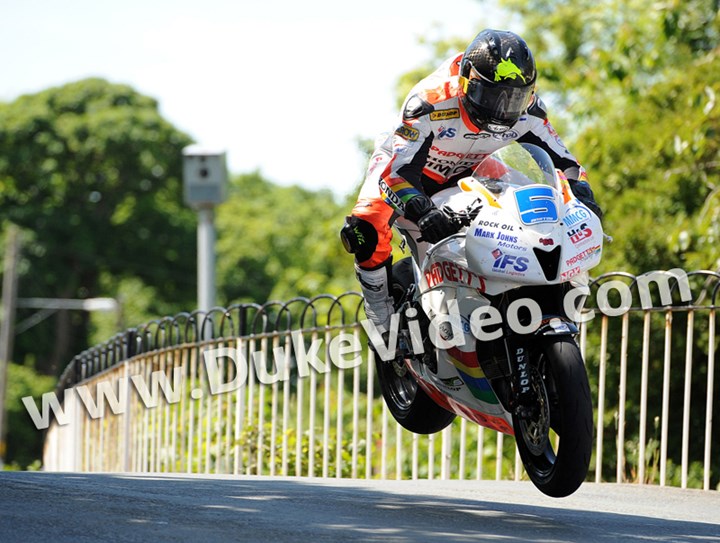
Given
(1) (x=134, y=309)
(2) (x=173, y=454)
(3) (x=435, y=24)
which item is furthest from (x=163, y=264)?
(2) (x=173, y=454)

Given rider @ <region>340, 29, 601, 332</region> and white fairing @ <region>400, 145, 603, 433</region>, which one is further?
rider @ <region>340, 29, 601, 332</region>

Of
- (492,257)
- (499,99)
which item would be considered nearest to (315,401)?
(499,99)

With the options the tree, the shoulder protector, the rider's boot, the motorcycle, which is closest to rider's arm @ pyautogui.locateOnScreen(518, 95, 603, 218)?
the motorcycle

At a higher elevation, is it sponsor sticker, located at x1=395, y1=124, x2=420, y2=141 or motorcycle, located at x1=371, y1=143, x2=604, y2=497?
sponsor sticker, located at x1=395, y1=124, x2=420, y2=141

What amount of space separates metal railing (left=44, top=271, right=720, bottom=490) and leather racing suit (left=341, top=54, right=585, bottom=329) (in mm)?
1992

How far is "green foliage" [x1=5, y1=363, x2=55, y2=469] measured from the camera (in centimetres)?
4006

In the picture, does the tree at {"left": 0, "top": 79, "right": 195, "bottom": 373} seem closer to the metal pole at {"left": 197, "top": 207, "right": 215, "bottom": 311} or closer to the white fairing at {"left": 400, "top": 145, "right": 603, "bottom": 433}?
the metal pole at {"left": 197, "top": 207, "right": 215, "bottom": 311}

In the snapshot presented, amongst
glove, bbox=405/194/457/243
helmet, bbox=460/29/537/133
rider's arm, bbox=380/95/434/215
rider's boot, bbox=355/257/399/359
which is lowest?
rider's boot, bbox=355/257/399/359

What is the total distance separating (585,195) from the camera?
19.2 ft

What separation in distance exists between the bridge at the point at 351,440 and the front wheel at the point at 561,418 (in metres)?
0.23

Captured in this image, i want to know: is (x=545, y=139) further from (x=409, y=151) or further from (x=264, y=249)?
(x=264, y=249)

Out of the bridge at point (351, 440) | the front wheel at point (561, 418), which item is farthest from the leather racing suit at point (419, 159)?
the bridge at point (351, 440)

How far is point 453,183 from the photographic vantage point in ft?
20.8

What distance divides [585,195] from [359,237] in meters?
1.28
